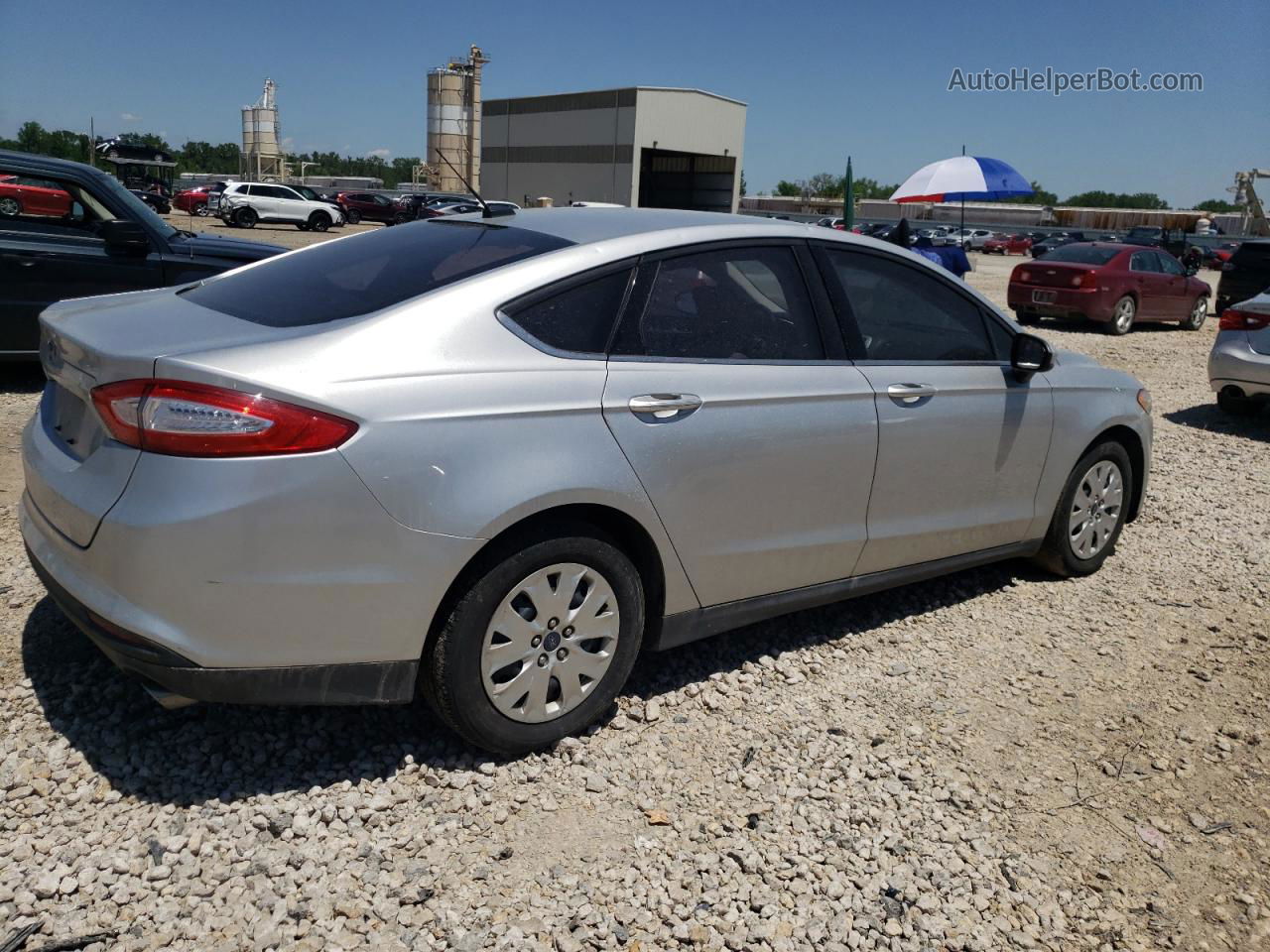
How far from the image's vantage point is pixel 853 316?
155 inches

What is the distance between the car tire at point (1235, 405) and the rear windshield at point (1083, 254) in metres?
7.64

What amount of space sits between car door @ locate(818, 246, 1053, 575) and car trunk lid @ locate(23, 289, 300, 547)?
2.16m

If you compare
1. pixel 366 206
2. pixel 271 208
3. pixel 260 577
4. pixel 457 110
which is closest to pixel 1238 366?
pixel 260 577

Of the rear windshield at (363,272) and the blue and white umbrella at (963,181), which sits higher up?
the blue and white umbrella at (963,181)

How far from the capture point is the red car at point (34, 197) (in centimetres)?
724

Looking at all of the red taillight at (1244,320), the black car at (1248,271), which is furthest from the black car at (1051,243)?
the red taillight at (1244,320)

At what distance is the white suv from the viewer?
40.3 metres

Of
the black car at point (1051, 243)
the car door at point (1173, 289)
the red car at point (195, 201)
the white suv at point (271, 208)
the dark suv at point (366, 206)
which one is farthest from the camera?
the black car at point (1051, 243)

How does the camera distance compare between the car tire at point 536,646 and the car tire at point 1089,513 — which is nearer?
the car tire at point 536,646

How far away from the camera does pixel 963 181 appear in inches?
654

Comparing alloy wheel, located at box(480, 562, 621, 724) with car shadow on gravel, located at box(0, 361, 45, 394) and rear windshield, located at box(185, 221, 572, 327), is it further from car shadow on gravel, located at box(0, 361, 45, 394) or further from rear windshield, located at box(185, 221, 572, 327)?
car shadow on gravel, located at box(0, 361, 45, 394)

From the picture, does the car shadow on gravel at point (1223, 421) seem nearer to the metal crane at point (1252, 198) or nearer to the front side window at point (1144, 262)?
the front side window at point (1144, 262)

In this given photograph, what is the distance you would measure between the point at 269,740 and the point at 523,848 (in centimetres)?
93

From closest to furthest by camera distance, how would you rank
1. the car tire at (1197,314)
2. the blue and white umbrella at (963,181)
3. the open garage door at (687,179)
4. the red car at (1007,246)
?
the blue and white umbrella at (963,181) < the car tire at (1197,314) < the open garage door at (687,179) < the red car at (1007,246)
